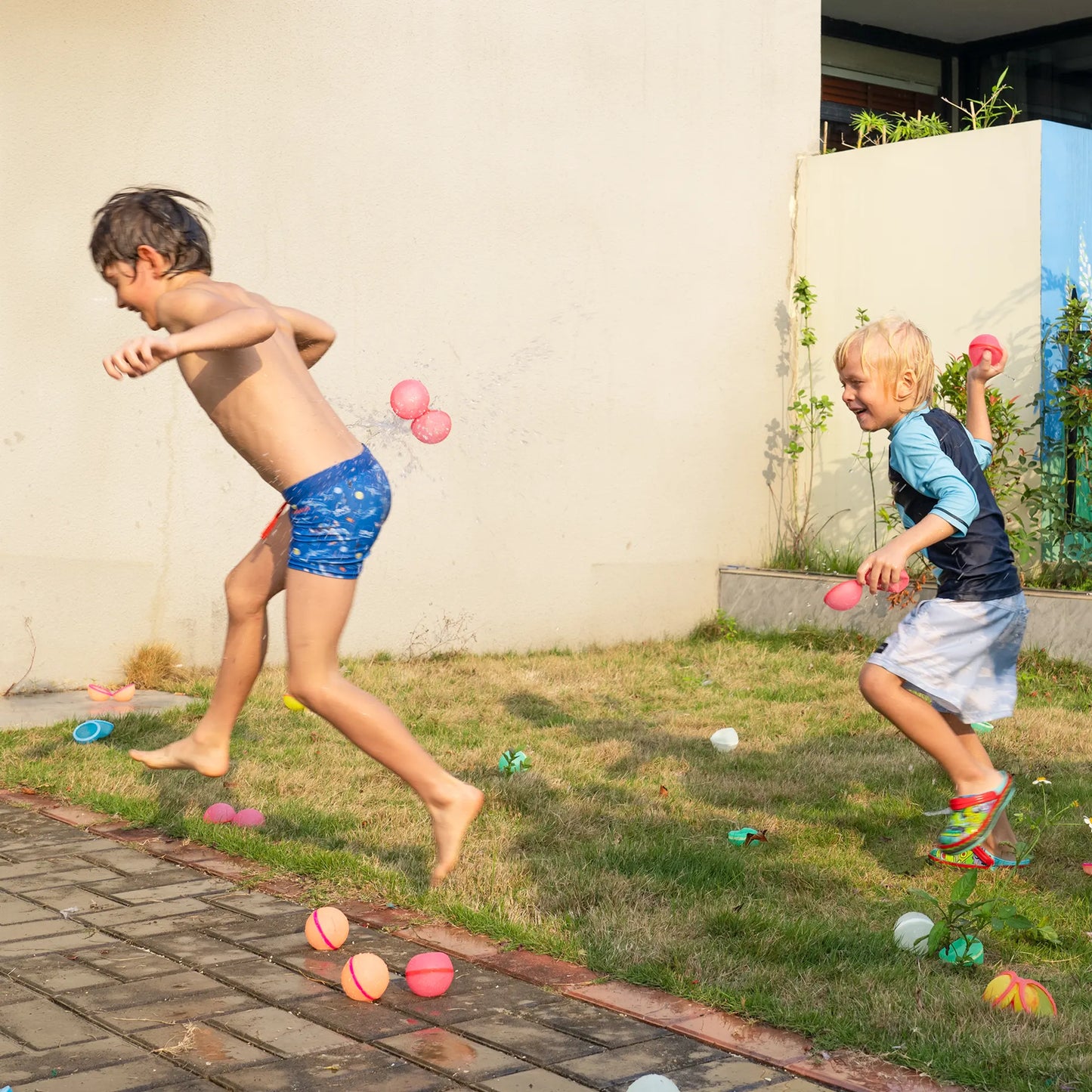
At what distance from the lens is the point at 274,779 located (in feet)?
16.7

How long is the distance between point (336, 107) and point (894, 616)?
4274 mm

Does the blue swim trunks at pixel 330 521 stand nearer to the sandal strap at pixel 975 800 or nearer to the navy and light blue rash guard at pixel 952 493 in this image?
the navy and light blue rash guard at pixel 952 493

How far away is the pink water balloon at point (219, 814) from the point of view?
15.0 ft

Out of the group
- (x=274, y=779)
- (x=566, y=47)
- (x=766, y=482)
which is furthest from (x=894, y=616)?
(x=274, y=779)

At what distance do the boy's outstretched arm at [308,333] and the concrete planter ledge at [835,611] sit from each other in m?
4.91

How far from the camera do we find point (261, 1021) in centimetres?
296

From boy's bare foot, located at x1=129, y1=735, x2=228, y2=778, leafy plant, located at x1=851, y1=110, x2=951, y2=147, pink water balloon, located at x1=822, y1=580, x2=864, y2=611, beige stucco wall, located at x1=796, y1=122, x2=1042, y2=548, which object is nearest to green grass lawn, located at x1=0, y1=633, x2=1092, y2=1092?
boy's bare foot, located at x1=129, y1=735, x2=228, y2=778

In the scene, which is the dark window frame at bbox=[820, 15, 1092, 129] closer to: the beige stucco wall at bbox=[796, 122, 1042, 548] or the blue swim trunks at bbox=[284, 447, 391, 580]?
the beige stucco wall at bbox=[796, 122, 1042, 548]

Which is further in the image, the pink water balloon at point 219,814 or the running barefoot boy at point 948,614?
the pink water balloon at point 219,814

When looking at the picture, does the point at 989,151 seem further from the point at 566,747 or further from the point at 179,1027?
the point at 179,1027

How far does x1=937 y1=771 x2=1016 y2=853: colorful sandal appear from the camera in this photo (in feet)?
13.0

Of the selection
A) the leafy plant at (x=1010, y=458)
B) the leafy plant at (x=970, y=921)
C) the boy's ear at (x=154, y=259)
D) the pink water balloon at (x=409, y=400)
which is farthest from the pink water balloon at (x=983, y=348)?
the leafy plant at (x=1010, y=458)

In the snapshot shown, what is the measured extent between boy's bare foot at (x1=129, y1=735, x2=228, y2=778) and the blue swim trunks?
2.13 ft

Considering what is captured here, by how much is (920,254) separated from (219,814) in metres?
6.20
